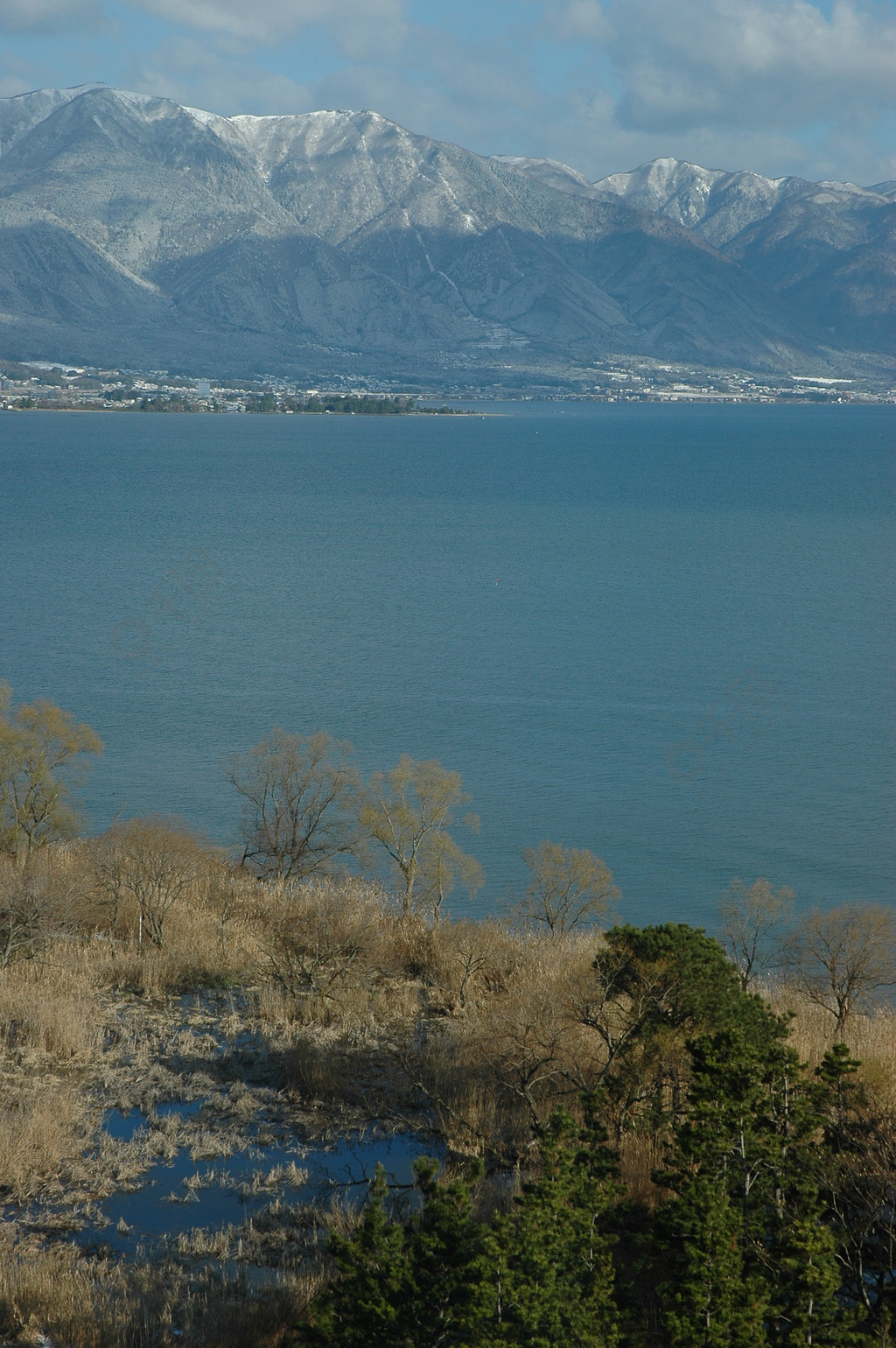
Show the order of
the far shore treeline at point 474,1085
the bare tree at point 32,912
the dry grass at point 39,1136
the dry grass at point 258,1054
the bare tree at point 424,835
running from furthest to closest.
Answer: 1. the bare tree at point 424,835
2. the bare tree at point 32,912
3. the dry grass at point 39,1136
4. the dry grass at point 258,1054
5. the far shore treeline at point 474,1085

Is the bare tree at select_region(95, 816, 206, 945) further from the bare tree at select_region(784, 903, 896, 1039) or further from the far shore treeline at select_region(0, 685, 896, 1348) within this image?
the bare tree at select_region(784, 903, 896, 1039)

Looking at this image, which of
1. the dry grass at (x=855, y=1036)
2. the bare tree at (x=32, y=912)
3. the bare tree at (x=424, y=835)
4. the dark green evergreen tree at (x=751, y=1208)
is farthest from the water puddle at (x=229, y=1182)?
the bare tree at (x=424, y=835)

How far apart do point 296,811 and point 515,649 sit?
69.8ft

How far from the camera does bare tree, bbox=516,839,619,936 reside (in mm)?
20234

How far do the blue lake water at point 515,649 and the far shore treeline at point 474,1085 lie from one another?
618 centimetres

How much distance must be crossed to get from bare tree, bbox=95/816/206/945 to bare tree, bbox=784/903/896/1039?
9.18m

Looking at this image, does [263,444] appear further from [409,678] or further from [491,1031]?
[491,1031]

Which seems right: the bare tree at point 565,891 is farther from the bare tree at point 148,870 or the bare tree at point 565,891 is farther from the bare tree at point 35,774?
the bare tree at point 35,774

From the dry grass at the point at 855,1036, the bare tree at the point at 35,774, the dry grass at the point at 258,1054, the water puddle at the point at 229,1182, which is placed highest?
the bare tree at the point at 35,774

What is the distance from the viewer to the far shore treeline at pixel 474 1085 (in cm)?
714

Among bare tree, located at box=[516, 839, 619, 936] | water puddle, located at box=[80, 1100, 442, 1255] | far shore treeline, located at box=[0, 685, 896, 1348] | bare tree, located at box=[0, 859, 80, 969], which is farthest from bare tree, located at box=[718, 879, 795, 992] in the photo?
bare tree, located at box=[0, 859, 80, 969]

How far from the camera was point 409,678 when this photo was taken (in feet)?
128

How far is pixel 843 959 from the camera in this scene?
17469 millimetres

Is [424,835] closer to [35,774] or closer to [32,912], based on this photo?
[35,774]
